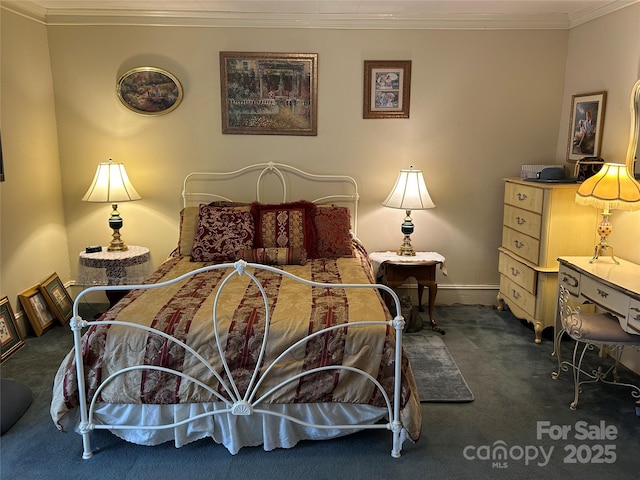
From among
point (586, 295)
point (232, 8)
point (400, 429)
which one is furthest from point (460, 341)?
point (232, 8)

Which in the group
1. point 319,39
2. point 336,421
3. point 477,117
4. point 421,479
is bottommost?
point 421,479

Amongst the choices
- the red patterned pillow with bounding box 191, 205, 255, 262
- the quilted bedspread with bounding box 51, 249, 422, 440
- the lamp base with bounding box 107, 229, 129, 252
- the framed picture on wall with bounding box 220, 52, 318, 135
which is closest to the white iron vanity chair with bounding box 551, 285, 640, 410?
the quilted bedspread with bounding box 51, 249, 422, 440

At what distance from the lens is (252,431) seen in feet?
8.21

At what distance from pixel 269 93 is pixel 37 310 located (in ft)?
8.36

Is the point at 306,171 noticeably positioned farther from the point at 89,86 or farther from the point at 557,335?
the point at 557,335

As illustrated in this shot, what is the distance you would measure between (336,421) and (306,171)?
245 centimetres

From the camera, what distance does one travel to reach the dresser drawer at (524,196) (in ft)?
12.2

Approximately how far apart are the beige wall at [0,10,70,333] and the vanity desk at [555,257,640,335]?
3.93 meters

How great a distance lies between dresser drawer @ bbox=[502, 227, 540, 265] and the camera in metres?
3.79

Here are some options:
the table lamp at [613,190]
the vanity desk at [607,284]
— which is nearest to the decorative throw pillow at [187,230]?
the vanity desk at [607,284]

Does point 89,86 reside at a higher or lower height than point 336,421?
higher

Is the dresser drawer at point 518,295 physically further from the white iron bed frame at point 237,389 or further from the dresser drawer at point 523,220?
the white iron bed frame at point 237,389

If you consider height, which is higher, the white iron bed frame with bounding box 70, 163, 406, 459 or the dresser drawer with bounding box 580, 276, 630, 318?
the dresser drawer with bounding box 580, 276, 630, 318

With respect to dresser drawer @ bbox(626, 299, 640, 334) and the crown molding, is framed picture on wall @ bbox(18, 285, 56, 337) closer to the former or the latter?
dresser drawer @ bbox(626, 299, 640, 334)
